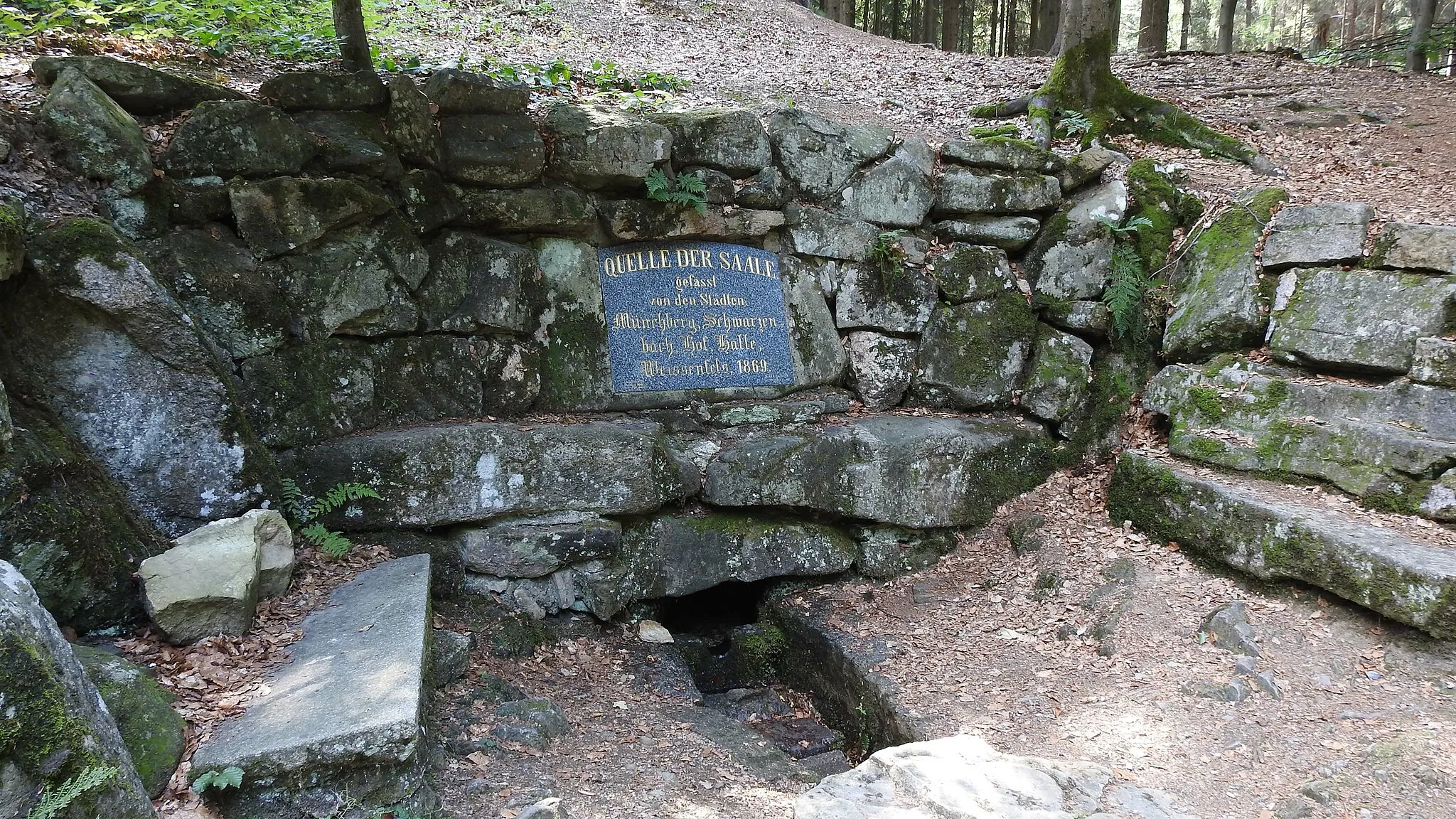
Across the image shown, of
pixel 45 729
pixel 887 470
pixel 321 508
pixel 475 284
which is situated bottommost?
pixel 887 470

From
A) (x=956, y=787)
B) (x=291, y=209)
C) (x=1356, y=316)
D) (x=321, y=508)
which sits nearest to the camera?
(x=956, y=787)

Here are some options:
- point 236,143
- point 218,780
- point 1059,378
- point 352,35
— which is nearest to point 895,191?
point 1059,378

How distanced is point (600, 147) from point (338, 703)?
3.94 metres

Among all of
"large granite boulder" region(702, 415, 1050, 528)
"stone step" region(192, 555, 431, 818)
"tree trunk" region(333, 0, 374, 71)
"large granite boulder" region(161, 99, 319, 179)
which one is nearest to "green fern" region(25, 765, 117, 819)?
"stone step" region(192, 555, 431, 818)

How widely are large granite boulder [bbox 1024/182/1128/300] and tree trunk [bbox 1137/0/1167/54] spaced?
29.6 ft

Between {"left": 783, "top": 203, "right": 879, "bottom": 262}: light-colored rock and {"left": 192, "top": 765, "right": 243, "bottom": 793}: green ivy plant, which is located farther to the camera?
{"left": 783, "top": 203, "right": 879, "bottom": 262}: light-colored rock

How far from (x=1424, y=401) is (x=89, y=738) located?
20.7 ft

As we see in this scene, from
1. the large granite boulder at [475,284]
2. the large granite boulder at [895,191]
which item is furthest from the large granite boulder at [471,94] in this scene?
the large granite boulder at [895,191]

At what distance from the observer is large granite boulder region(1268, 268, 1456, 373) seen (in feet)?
15.7

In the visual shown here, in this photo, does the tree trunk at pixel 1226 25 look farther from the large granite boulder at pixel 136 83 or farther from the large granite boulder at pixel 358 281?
the large granite boulder at pixel 136 83

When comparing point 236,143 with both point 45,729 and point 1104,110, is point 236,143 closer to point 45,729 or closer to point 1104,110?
point 45,729

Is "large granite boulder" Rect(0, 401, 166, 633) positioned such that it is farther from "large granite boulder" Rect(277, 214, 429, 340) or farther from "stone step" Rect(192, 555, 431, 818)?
"large granite boulder" Rect(277, 214, 429, 340)

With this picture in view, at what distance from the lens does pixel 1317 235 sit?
5430 mm

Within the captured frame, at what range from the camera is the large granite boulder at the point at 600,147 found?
5531 millimetres
